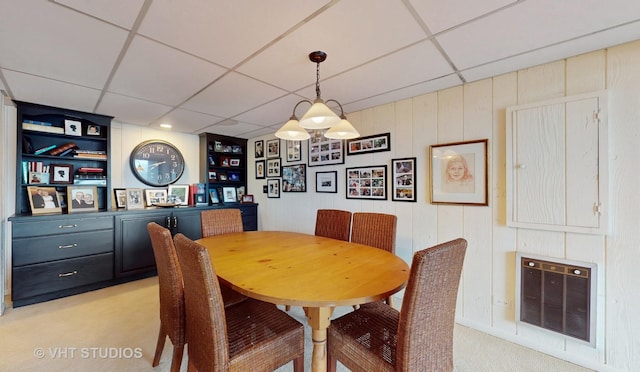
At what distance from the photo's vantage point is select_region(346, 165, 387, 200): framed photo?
2816mm

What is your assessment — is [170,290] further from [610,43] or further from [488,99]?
[610,43]

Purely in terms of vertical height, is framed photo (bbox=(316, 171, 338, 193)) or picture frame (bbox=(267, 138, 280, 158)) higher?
picture frame (bbox=(267, 138, 280, 158))

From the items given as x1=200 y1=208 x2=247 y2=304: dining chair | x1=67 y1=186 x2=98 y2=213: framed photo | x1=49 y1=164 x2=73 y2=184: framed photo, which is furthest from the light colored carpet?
x1=49 y1=164 x2=73 y2=184: framed photo

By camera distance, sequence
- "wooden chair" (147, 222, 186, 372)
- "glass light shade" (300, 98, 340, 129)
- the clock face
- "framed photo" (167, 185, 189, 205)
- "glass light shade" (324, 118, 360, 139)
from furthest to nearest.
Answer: "framed photo" (167, 185, 189, 205), the clock face, "glass light shade" (324, 118, 360, 139), "glass light shade" (300, 98, 340, 129), "wooden chair" (147, 222, 186, 372)

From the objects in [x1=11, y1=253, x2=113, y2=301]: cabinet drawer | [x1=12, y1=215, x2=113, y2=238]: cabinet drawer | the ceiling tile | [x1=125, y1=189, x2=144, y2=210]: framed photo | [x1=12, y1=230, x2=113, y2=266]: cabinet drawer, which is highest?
the ceiling tile

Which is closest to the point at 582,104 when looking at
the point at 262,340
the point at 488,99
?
the point at 488,99

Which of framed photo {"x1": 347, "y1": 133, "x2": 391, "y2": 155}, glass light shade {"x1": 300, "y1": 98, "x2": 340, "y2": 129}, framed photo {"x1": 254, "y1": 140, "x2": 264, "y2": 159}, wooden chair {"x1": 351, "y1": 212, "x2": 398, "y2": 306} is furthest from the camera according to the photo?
framed photo {"x1": 254, "y1": 140, "x2": 264, "y2": 159}

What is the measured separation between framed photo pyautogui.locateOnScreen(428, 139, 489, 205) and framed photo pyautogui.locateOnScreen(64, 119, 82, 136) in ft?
13.7

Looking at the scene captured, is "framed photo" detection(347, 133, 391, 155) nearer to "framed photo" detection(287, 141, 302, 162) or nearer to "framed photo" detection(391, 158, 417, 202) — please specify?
"framed photo" detection(391, 158, 417, 202)

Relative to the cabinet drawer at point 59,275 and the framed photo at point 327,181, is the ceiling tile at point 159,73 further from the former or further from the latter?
the cabinet drawer at point 59,275

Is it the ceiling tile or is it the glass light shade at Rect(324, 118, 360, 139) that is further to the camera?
the glass light shade at Rect(324, 118, 360, 139)

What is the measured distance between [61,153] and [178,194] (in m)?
1.40

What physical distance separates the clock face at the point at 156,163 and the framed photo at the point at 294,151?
178 cm

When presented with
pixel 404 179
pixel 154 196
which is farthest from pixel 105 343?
pixel 404 179
